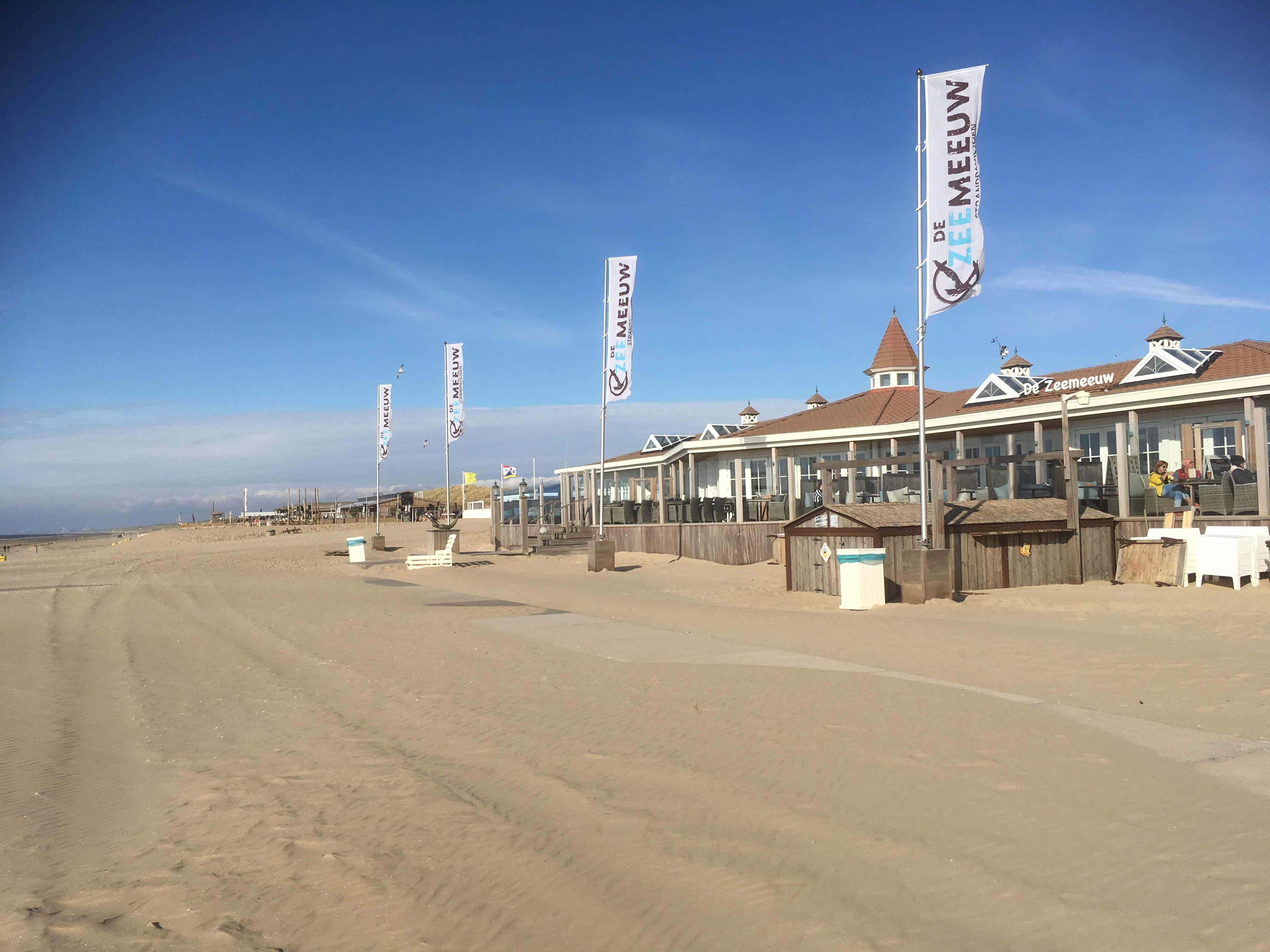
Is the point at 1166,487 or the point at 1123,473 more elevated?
the point at 1123,473

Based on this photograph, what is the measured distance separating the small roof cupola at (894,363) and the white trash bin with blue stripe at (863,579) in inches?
760

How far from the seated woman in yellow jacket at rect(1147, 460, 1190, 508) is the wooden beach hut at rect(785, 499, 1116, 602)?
1.32 metres

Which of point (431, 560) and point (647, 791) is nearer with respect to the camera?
point (647, 791)

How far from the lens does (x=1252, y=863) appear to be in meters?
3.94

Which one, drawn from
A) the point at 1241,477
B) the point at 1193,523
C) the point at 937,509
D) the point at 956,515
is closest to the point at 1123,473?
the point at 1193,523

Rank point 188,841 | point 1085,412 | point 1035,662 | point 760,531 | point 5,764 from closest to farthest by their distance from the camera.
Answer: point 188,841, point 5,764, point 1035,662, point 1085,412, point 760,531

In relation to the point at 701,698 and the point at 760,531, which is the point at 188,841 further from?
the point at 760,531

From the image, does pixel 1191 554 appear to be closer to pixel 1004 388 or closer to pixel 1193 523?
pixel 1193 523

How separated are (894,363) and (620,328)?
12847mm

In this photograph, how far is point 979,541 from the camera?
1563 cm

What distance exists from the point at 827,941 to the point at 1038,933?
0.81 meters

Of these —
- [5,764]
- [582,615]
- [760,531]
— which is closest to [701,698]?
[5,764]

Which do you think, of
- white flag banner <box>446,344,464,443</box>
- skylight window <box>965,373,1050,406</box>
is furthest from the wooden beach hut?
white flag banner <box>446,344,464,443</box>

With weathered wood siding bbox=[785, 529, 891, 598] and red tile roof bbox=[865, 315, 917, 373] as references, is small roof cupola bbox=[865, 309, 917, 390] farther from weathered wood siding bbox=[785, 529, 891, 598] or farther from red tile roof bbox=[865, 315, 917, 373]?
weathered wood siding bbox=[785, 529, 891, 598]
